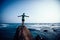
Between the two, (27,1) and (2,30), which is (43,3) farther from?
(2,30)

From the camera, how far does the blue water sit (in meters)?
2.30

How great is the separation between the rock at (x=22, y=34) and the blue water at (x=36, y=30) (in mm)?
60

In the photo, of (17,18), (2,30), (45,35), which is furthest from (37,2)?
(2,30)

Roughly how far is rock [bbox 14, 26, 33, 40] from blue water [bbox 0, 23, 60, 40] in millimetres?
60

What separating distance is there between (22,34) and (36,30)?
285 mm

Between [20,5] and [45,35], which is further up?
[20,5]

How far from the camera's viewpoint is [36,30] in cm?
234

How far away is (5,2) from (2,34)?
24.7 inches

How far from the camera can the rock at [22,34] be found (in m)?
2.24

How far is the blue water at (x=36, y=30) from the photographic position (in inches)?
90.4

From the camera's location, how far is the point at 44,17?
243 centimetres

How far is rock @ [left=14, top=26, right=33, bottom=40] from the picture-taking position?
2244mm

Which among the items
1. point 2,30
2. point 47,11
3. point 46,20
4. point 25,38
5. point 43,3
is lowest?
point 25,38

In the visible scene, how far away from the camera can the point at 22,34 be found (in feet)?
7.41
